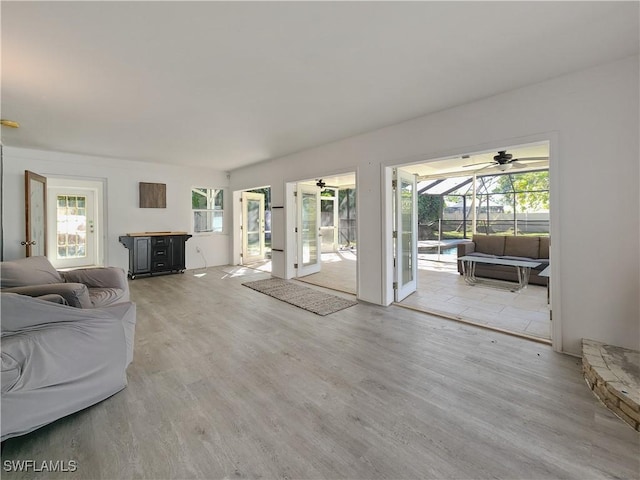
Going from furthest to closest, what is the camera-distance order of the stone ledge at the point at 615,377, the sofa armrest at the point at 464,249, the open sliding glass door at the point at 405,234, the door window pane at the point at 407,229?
the sofa armrest at the point at 464,249 < the door window pane at the point at 407,229 < the open sliding glass door at the point at 405,234 < the stone ledge at the point at 615,377

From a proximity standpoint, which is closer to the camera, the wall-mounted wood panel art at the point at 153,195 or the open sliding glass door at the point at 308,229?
the open sliding glass door at the point at 308,229

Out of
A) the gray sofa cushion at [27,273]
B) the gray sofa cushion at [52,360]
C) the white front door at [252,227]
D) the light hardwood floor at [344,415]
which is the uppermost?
the white front door at [252,227]

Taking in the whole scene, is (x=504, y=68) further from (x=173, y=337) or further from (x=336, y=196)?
(x=336, y=196)

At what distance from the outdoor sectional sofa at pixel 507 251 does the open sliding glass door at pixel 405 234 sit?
1.96 m

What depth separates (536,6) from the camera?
1704mm

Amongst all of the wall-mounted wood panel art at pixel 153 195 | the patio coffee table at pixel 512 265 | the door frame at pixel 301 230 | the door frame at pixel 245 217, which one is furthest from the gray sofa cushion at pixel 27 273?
the patio coffee table at pixel 512 265

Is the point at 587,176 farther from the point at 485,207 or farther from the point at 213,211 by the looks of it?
the point at 213,211

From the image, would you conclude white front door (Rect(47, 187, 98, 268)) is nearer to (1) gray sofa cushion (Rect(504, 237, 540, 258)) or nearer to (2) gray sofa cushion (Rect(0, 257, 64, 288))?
(2) gray sofa cushion (Rect(0, 257, 64, 288))

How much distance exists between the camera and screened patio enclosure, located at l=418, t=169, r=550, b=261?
7281mm

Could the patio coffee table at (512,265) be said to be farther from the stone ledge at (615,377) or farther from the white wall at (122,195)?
the white wall at (122,195)

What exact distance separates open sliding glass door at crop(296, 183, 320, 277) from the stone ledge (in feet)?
14.9

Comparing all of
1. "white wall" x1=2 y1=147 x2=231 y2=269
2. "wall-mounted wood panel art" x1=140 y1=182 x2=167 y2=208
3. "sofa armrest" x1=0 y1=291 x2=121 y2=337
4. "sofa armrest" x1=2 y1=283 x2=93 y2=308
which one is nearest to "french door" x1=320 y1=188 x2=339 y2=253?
"white wall" x1=2 y1=147 x2=231 y2=269

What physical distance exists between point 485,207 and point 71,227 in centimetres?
1056

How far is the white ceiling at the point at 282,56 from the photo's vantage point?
1744 mm
